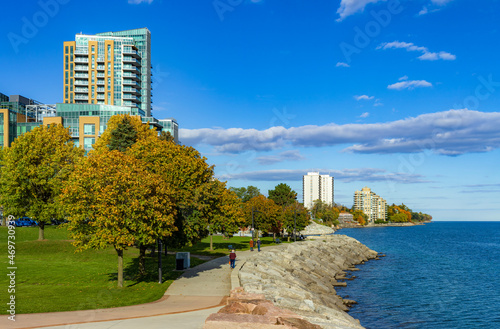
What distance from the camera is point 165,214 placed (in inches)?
1116

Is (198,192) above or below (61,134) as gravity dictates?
below

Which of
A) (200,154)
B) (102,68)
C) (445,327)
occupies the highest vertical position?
(102,68)

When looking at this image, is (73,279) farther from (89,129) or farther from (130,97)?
(130,97)

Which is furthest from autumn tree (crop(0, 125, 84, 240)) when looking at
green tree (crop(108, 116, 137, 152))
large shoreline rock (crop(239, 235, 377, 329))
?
large shoreline rock (crop(239, 235, 377, 329))

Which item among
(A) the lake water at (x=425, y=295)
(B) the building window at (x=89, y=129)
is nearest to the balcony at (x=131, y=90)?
(B) the building window at (x=89, y=129)

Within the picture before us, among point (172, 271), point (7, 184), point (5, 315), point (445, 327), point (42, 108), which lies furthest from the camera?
point (42, 108)

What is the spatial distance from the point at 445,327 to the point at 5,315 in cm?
3065

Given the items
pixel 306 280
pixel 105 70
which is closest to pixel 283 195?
pixel 105 70

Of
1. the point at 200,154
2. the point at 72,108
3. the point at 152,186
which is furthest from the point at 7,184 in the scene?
the point at 72,108

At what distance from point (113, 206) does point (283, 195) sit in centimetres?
10059

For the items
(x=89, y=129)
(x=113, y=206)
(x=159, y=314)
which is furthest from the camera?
(x=89, y=129)

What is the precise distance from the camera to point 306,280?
3962 centimetres

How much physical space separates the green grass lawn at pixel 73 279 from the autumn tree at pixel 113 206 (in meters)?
2.59

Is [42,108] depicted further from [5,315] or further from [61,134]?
[5,315]
